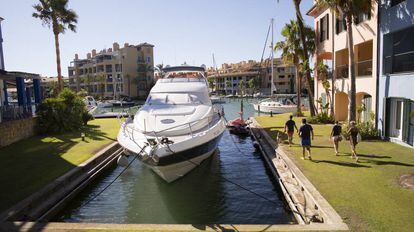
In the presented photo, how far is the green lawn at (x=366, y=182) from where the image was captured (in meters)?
7.47

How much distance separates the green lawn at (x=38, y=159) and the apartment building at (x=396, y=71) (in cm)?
1503

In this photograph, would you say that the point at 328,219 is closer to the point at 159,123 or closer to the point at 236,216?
the point at 236,216

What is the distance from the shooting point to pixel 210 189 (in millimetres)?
13000

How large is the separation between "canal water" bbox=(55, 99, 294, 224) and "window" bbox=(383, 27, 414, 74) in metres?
8.47

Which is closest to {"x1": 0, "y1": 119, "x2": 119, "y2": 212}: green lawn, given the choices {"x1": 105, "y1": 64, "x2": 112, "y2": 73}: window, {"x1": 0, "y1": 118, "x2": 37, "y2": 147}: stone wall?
{"x1": 0, "y1": 118, "x2": 37, "y2": 147}: stone wall

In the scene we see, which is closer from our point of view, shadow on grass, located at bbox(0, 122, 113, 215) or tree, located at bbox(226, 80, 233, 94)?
shadow on grass, located at bbox(0, 122, 113, 215)

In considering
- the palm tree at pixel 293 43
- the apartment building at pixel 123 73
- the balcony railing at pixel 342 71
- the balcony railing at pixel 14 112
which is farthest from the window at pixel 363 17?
the apartment building at pixel 123 73

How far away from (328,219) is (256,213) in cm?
315

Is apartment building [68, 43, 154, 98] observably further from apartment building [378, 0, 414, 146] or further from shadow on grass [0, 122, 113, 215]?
apartment building [378, 0, 414, 146]

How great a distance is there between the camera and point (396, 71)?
1658cm

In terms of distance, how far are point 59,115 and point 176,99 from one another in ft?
35.7

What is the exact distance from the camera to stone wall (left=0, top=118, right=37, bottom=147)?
18.2 m

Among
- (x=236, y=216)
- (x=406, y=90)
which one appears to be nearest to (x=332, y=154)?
(x=406, y=90)

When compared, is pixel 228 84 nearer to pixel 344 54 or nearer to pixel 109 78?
pixel 109 78
